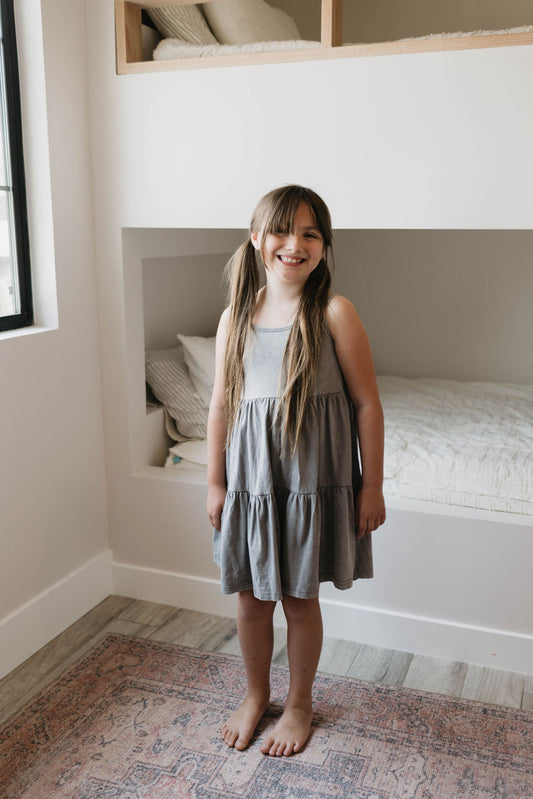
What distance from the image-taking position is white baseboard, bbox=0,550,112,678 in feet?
6.86

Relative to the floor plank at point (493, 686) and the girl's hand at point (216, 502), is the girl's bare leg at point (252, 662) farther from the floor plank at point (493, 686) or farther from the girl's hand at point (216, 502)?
the floor plank at point (493, 686)

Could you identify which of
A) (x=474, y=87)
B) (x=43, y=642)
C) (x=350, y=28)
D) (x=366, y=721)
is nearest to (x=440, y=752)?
(x=366, y=721)

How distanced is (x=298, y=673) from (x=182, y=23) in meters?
Result: 1.82

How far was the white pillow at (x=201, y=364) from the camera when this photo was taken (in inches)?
101

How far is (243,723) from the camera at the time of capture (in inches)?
71.5

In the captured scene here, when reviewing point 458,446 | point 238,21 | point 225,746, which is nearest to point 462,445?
point 458,446

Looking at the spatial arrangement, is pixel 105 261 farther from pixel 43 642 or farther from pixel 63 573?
pixel 43 642

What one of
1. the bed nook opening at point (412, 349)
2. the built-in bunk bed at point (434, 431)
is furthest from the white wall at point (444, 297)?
the built-in bunk bed at point (434, 431)

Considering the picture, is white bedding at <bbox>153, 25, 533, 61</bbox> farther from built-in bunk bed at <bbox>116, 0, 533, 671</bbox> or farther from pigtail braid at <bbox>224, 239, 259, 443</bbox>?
pigtail braid at <bbox>224, 239, 259, 443</bbox>

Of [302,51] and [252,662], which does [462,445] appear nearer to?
[252,662]

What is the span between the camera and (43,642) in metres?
2.22

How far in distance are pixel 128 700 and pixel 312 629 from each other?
0.56 metres

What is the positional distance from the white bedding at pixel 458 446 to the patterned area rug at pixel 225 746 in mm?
550

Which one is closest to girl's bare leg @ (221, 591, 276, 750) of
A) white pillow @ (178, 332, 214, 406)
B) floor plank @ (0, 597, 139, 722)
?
floor plank @ (0, 597, 139, 722)
